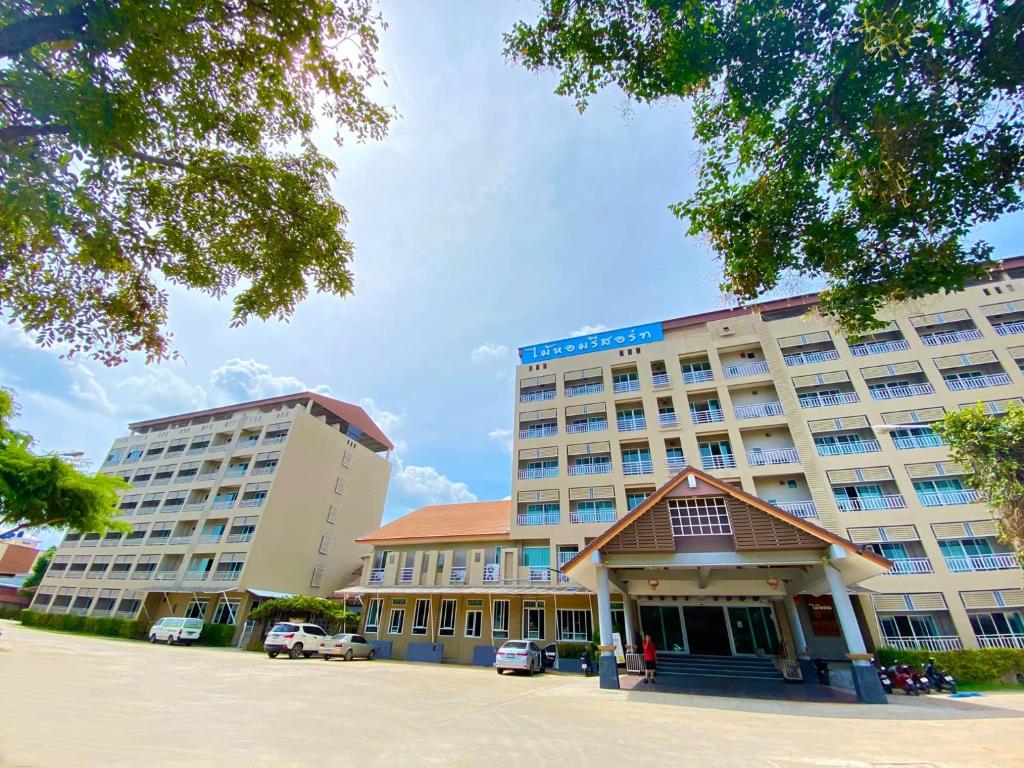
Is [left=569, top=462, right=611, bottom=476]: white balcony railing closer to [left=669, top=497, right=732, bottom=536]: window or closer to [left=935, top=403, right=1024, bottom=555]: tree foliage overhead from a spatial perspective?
[left=669, top=497, right=732, bottom=536]: window

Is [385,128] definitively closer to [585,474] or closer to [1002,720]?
[1002,720]

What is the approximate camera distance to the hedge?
56.6 feet

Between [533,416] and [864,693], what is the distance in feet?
70.7

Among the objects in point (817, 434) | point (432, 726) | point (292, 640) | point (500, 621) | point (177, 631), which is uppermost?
point (817, 434)

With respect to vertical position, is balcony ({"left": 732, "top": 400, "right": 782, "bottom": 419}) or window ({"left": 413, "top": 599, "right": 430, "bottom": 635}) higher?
balcony ({"left": 732, "top": 400, "right": 782, "bottom": 419})

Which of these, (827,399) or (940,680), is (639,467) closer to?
(827,399)

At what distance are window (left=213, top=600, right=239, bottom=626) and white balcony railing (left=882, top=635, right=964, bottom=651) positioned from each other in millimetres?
36462

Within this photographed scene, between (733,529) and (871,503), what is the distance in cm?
1415

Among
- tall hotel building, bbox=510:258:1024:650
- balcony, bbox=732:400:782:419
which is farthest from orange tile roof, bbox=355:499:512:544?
balcony, bbox=732:400:782:419

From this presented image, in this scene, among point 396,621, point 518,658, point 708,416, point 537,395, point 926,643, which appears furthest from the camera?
point 537,395

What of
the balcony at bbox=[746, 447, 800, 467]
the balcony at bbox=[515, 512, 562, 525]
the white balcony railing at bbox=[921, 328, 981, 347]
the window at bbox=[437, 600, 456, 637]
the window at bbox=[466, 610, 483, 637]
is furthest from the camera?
the balcony at bbox=[515, 512, 562, 525]

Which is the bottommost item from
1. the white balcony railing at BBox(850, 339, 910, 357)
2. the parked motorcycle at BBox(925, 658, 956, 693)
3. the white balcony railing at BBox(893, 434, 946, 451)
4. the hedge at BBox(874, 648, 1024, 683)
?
the parked motorcycle at BBox(925, 658, 956, 693)

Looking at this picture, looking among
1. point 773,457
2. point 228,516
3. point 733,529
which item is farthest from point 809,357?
point 228,516

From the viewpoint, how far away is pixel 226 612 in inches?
1165
